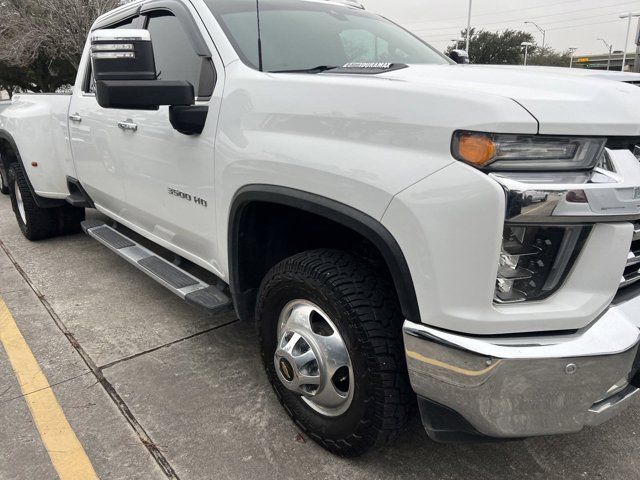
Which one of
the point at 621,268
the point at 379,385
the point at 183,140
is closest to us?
the point at 621,268

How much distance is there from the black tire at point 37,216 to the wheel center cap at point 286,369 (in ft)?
13.0

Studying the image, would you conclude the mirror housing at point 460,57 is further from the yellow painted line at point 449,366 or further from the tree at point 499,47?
the tree at point 499,47

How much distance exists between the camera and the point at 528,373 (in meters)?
1.57

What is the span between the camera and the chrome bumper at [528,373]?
5.17 feet

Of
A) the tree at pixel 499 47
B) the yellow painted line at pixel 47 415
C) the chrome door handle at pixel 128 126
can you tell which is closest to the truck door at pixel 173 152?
the chrome door handle at pixel 128 126

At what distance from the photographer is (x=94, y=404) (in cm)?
268

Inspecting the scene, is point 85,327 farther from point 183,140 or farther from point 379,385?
point 379,385

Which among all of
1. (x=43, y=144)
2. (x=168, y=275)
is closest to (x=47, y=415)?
(x=168, y=275)

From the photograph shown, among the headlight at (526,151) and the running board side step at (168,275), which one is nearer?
the headlight at (526,151)

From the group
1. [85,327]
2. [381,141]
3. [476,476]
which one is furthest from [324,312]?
[85,327]

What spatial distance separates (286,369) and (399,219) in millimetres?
937

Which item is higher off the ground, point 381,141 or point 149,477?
point 381,141

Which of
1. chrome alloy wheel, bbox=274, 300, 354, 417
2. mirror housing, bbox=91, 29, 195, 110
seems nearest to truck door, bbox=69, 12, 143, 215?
mirror housing, bbox=91, 29, 195, 110

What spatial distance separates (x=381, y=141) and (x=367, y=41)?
5.19ft
